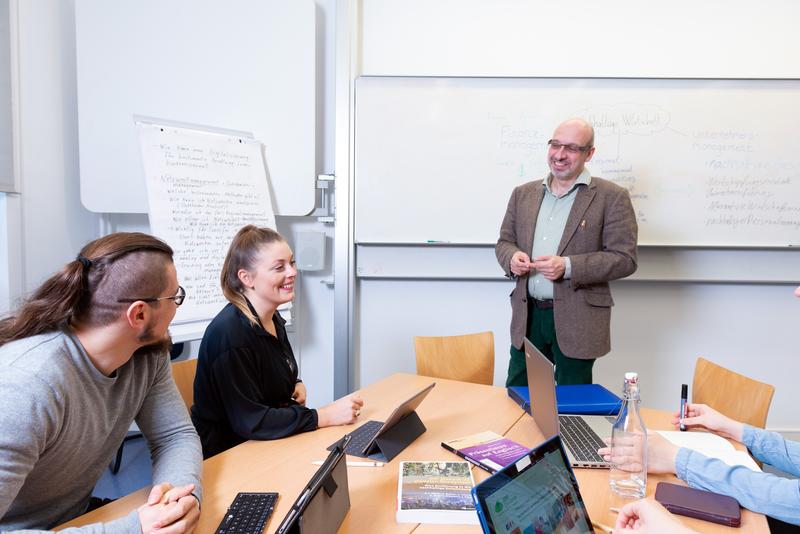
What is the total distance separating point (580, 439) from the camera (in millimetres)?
1389

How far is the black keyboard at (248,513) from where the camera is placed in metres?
0.98

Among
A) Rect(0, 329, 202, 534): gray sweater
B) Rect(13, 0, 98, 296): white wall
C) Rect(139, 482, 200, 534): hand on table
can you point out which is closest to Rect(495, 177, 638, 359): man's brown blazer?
Rect(0, 329, 202, 534): gray sweater

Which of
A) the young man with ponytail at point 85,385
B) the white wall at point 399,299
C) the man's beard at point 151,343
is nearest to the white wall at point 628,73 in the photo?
the white wall at point 399,299

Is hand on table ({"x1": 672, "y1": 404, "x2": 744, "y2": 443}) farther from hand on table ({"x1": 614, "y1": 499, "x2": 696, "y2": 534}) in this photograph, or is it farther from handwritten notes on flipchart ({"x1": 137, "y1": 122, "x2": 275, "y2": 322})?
handwritten notes on flipchart ({"x1": 137, "y1": 122, "x2": 275, "y2": 322})

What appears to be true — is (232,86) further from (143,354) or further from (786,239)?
(786,239)

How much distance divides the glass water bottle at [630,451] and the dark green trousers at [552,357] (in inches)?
48.7

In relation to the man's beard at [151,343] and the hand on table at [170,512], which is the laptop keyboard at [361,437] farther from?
the man's beard at [151,343]

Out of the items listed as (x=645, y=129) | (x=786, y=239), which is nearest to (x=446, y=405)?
(x=645, y=129)

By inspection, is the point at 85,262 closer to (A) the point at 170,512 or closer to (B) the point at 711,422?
(A) the point at 170,512

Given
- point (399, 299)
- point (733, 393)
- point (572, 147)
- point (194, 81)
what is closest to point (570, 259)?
point (572, 147)

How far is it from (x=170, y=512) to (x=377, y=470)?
47 cm

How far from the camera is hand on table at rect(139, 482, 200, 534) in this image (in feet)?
3.08

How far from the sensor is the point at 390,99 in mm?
3064

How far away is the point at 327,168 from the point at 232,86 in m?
0.72
